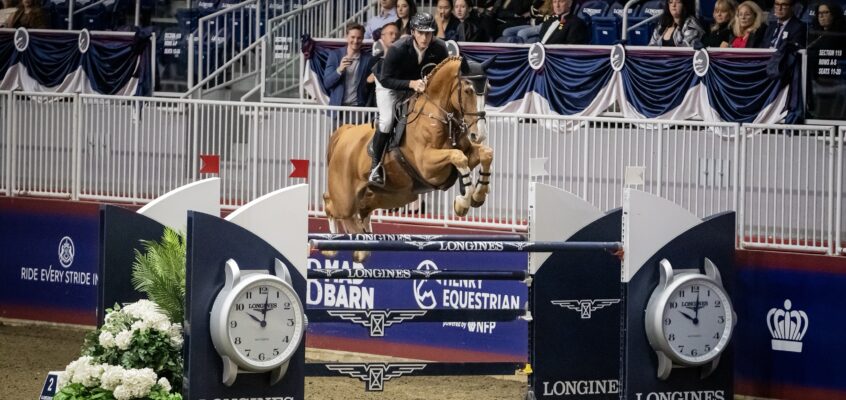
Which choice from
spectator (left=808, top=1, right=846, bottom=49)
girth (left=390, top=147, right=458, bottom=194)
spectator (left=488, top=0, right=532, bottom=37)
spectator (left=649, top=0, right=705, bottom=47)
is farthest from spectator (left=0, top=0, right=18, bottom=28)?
spectator (left=808, top=1, right=846, bottom=49)

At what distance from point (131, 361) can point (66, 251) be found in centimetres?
782

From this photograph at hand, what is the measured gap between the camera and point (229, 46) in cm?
1747

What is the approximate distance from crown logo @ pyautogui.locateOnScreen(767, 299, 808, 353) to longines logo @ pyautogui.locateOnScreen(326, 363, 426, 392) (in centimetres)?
374

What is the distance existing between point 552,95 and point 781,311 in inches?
154

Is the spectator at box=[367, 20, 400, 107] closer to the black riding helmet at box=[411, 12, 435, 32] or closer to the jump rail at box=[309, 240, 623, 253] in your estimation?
the black riding helmet at box=[411, 12, 435, 32]

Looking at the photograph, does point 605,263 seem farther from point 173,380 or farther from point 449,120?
point 173,380

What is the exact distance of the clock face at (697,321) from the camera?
8367mm

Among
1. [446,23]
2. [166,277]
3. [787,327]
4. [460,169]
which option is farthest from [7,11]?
[166,277]

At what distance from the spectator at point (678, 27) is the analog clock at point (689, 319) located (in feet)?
18.9

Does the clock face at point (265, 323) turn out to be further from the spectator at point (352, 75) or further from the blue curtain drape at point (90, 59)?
the blue curtain drape at point (90, 59)

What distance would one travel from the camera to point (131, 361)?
760cm

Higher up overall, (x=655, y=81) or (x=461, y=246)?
(x=655, y=81)

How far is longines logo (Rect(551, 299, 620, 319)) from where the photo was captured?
8.93 metres

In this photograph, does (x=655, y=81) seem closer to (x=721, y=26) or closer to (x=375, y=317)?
(x=721, y=26)
